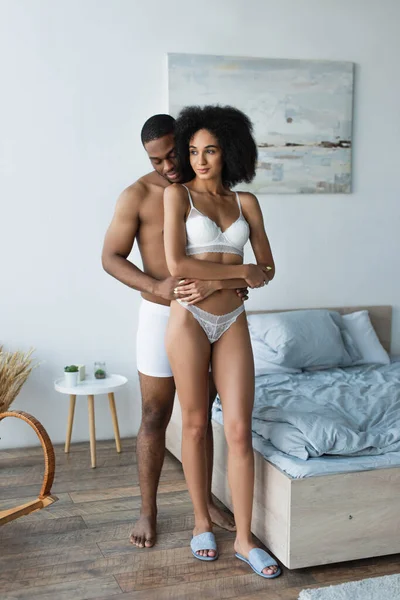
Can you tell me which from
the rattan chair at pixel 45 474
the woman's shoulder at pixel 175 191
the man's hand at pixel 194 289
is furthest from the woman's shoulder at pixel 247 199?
the rattan chair at pixel 45 474

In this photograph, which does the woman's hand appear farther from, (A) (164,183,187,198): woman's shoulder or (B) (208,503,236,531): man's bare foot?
(B) (208,503,236,531): man's bare foot

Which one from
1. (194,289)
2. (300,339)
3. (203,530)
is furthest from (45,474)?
(300,339)

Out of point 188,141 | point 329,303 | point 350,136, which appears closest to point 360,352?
point 329,303

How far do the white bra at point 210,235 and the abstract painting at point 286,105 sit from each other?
173 cm

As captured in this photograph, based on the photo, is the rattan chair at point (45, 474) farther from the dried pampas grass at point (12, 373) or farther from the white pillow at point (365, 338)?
the white pillow at point (365, 338)

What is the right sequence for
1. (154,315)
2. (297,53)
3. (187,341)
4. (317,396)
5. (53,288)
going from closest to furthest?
(187,341) → (154,315) → (317,396) → (53,288) → (297,53)

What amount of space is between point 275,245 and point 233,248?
1819 millimetres

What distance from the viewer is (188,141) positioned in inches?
104

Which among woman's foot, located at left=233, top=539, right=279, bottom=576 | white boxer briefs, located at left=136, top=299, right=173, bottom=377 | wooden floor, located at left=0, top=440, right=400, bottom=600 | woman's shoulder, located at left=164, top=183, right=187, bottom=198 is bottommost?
wooden floor, located at left=0, top=440, right=400, bottom=600

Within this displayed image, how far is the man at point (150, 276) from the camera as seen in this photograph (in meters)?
2.79

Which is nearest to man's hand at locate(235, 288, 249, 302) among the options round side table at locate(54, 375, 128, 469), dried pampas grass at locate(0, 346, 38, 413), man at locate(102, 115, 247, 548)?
man at locate(102, 115, 247, 548)

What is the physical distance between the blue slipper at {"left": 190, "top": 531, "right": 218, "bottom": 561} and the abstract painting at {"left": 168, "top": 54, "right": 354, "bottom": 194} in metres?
2.22

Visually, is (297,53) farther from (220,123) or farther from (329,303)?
(220,123)

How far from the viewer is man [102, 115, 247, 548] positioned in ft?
9.14
